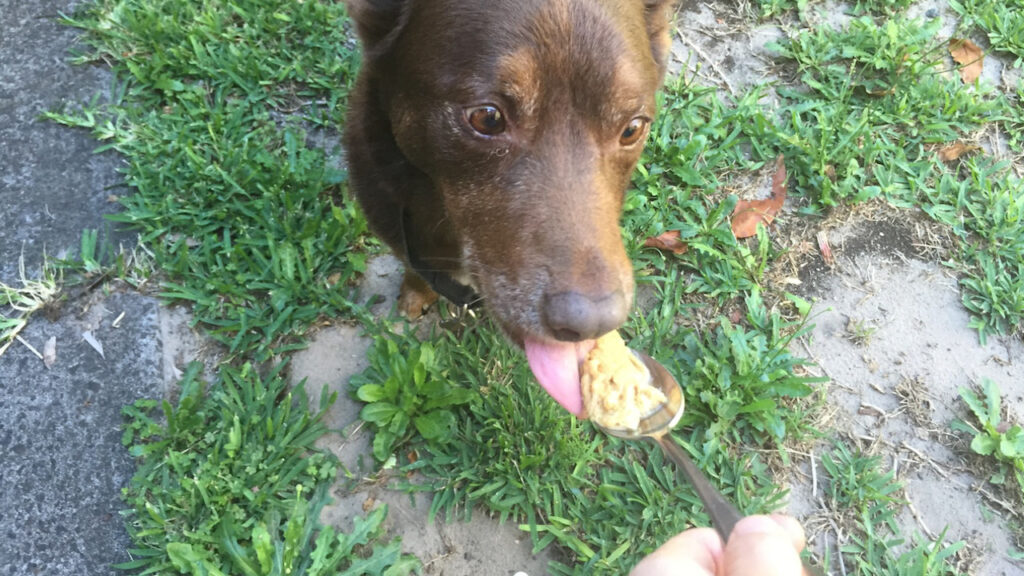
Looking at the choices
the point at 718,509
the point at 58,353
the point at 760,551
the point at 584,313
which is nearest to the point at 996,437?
the point at 718,509

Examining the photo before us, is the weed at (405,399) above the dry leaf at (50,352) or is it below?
above

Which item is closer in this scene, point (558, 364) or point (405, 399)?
point (558, 364)

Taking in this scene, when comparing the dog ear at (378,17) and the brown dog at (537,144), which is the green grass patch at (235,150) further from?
the brown dog at (537,144)

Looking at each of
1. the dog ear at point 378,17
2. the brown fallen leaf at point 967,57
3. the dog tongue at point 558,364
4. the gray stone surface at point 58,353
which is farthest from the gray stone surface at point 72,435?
the brown fallen leaf at point 967,57

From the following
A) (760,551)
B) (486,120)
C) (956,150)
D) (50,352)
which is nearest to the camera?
(760,551)

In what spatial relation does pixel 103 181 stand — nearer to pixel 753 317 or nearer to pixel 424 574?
pixel 424 574

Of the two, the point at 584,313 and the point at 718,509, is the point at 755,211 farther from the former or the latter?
the point at 718,509

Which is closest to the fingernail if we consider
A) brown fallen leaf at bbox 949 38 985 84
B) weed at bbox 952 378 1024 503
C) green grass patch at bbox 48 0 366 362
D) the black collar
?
the black collar
